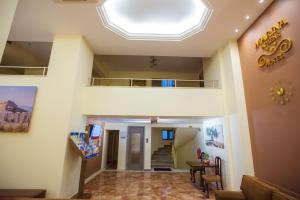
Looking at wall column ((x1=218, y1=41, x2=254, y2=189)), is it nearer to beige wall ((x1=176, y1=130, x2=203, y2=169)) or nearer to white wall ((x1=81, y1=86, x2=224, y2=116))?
white wall ((x1=81, y1=86, x2=224, y2=116))

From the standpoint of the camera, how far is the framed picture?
5.16 meters

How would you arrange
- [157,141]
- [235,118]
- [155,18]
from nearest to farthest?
[235,118], [155,18], [157,141]

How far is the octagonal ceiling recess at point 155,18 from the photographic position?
13.6 feet

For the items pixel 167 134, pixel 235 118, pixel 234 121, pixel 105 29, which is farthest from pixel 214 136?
pixel 167 134

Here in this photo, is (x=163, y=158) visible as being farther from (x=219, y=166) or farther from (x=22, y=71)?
(x=22, y=71)

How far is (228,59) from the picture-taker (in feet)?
16.2

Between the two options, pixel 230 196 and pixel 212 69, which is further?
pixel 212 69

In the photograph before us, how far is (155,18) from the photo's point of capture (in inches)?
181

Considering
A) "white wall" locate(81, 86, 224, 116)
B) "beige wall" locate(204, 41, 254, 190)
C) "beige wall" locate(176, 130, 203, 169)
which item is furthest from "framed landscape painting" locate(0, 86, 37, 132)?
"beige wall" locate(176, 130, 203, 169)

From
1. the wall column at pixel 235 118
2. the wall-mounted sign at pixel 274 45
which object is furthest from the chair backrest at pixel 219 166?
the wall-mounted sign at pixel 274 45

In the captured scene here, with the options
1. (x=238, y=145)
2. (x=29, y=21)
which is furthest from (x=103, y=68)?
(x=238, y=145)

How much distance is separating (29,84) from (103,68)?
13.3 feet

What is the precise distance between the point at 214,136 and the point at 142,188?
3.17 metres

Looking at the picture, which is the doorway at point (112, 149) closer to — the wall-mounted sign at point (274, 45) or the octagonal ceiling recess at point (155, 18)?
the octagonal ceiling recess at point (155, 18)
